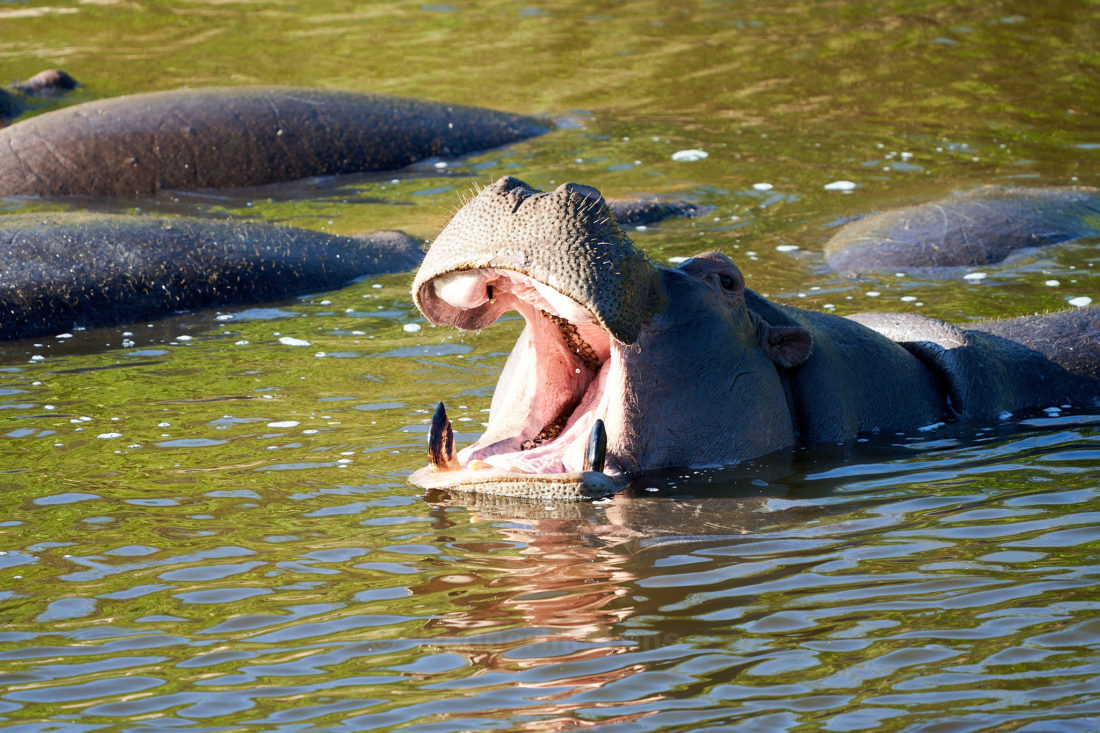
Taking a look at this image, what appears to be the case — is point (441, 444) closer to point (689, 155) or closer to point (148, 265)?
point (148, 265)

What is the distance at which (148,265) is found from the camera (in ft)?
30.6

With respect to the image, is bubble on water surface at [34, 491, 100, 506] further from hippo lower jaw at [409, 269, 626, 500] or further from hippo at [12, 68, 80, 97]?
hippo at [12, 68, 80, 97]

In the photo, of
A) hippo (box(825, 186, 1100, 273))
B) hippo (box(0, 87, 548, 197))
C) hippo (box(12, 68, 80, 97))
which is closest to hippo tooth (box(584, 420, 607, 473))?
hippo (box(825, 186, 1100, 273))

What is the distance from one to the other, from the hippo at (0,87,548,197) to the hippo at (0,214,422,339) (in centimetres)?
242

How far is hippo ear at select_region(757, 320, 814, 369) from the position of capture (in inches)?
231

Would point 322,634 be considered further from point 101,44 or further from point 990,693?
point 101,44

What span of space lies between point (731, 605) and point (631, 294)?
128cm

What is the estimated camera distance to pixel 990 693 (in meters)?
3.66

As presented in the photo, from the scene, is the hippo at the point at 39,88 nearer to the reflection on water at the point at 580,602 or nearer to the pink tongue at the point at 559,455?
the reflection on water at the point at 580,602

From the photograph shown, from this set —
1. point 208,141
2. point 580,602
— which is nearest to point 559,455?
point 580,602

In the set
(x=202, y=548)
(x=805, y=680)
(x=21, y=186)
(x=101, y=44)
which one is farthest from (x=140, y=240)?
(x=101, y=44)

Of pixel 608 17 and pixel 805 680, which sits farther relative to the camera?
pixel 608 17

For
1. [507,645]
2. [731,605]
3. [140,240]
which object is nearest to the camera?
[507,645]

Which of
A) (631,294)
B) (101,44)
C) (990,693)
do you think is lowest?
(990,693)
